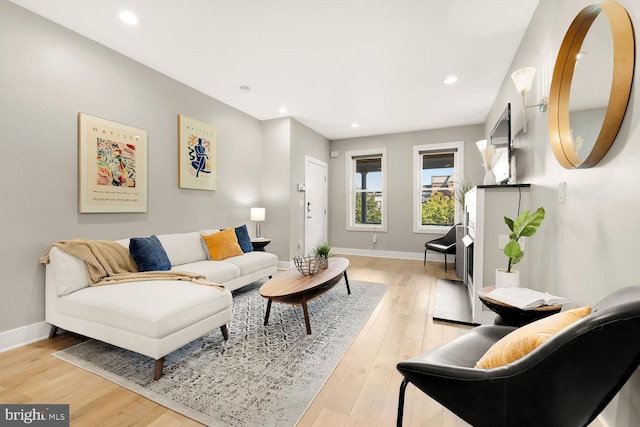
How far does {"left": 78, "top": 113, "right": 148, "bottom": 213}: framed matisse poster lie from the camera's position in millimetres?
2588

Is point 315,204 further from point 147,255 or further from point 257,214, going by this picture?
point 147,255

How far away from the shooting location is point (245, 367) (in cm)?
188

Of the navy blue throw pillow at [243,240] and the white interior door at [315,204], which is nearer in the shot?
the navy blue throw pillow at [243,240]

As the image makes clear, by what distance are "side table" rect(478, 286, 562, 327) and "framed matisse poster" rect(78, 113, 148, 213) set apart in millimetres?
3375

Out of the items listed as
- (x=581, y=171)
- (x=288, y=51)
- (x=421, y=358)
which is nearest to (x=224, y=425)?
(x=421, y=358)

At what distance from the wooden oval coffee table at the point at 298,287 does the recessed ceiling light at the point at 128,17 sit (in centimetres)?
256

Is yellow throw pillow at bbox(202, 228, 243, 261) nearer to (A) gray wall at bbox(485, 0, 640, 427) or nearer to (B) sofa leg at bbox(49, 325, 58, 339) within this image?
(B) sofa leg at bbox(49, 325, 58, 339)

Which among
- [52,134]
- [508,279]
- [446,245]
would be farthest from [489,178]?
[52,134]

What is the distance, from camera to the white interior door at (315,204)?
5.39m

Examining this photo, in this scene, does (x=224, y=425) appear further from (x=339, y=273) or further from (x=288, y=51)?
(x=288, y=51)

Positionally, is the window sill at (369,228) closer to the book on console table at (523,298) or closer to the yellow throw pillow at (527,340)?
the book on console table at (523,298)

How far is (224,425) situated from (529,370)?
1379mm

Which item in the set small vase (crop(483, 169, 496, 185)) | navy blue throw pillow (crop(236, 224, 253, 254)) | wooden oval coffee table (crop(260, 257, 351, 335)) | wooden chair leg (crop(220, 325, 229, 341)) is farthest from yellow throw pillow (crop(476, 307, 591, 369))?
navy blue throw pillow (crop(236, 224, 253, 254))

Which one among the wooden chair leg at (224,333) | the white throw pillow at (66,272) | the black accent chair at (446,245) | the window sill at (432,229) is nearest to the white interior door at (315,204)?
the window sill at (432,229)
